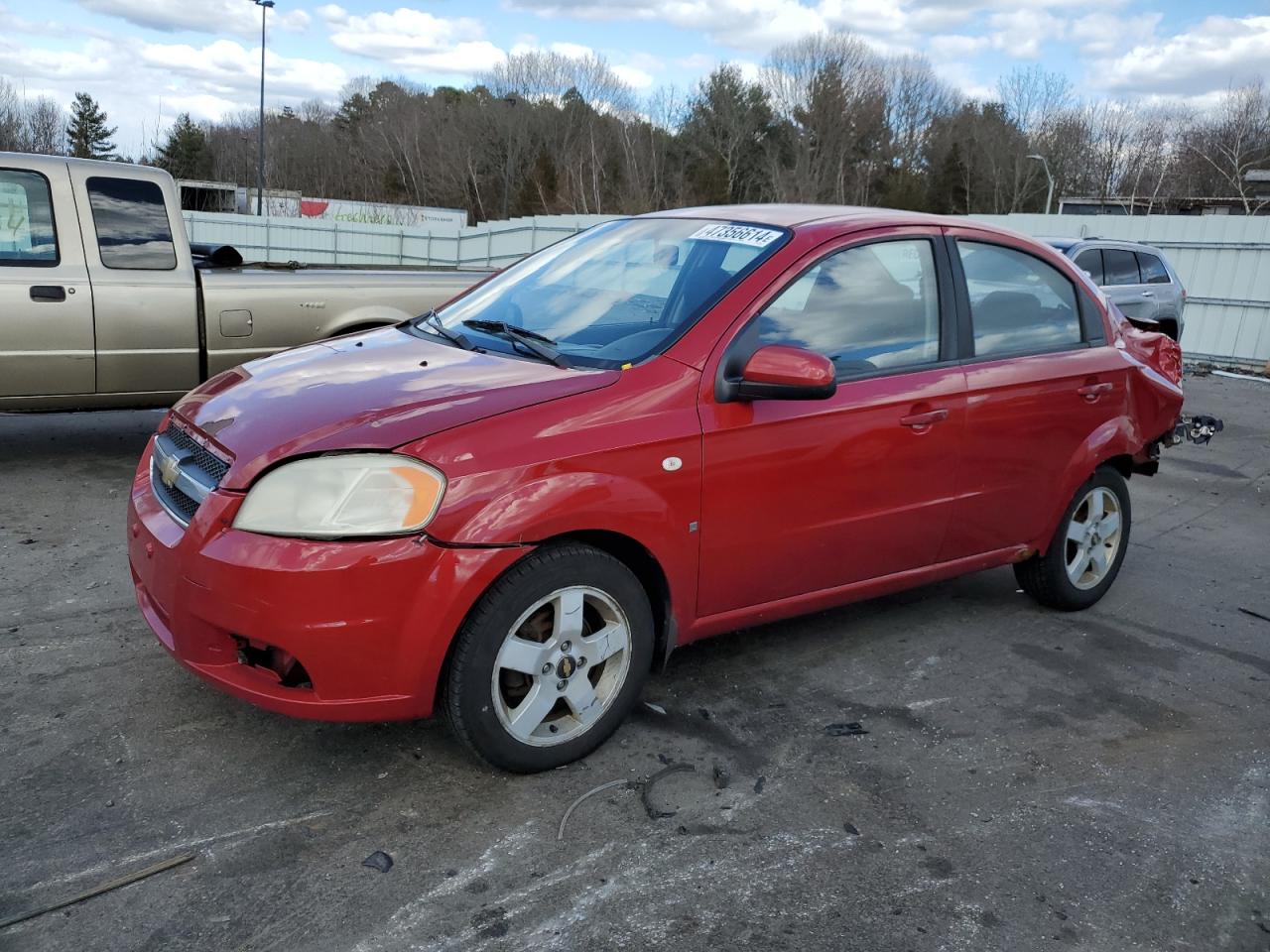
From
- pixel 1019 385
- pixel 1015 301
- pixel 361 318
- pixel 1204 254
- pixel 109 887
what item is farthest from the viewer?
pixel 1204 254

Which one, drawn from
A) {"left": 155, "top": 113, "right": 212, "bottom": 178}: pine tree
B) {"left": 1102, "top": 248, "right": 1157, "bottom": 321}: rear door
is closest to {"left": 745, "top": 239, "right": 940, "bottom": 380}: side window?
{"left": 1102, "top": 248, "right": 1157, "bottom": 321}: rear door

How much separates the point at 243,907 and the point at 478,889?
1.83ft

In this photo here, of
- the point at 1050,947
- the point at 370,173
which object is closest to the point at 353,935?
the point at 1050,947

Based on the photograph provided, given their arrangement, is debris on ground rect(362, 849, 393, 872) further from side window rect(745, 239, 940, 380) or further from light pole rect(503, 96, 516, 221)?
light pole rect(503, 96, 516, 221)

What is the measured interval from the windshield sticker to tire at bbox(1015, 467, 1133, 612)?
1.93m

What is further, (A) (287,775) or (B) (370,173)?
(B) (370,173)

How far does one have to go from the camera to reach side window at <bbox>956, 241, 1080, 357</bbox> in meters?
4.19

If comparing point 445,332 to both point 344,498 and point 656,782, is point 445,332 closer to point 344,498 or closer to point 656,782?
point 344,498

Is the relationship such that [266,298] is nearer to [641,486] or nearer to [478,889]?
[641,486]

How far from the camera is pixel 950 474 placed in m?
4.05

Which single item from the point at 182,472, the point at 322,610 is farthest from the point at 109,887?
the point at 182,472

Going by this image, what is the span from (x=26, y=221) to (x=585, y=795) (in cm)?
528

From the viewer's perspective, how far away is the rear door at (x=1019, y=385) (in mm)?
4125

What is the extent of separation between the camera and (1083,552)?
4.81 meters
